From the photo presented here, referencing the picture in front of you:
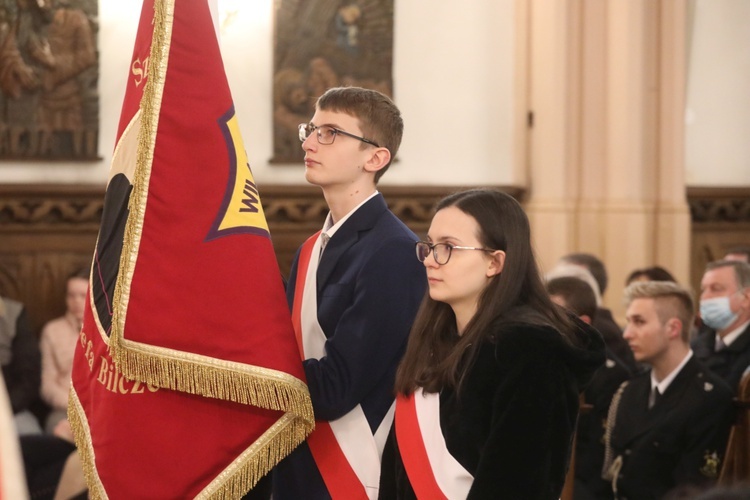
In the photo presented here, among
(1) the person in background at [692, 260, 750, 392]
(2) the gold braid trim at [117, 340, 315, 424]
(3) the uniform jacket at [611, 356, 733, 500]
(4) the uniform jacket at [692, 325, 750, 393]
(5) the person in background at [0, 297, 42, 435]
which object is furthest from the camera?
(5) the person in background at [0, 297, 42, 435]

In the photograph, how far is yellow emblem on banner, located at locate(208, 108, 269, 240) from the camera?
2.50m

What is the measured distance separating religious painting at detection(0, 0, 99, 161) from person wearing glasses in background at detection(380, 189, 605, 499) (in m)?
4.82

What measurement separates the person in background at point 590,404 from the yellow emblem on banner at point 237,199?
1763 mm

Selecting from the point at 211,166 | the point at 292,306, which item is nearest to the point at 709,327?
the point at 292,306

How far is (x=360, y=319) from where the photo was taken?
248cm

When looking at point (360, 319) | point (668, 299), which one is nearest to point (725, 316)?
point (668, 299)

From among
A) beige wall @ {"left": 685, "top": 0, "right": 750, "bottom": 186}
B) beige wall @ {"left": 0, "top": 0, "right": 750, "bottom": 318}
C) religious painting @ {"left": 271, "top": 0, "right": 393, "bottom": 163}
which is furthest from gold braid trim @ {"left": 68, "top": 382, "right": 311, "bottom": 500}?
beige wall @ {"left": 685, "top": 0, "right": 750, "bottom": 186}

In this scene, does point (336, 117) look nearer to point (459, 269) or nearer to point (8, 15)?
point (459, 269)

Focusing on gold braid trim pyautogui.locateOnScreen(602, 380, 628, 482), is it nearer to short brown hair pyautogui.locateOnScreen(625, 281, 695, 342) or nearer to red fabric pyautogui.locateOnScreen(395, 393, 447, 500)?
short brown hair pyautogui.locateOnScreen(625, 281, 695, 342)

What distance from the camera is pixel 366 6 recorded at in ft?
24.0

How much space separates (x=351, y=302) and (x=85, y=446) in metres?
0.72

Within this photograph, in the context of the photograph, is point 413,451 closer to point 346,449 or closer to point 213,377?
point 346,449

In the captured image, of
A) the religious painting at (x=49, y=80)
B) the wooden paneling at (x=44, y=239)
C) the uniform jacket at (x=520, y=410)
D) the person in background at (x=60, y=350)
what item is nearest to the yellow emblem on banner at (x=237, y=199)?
the uniform jacket at (x=520, y=410)

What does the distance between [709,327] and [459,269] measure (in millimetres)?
3464
